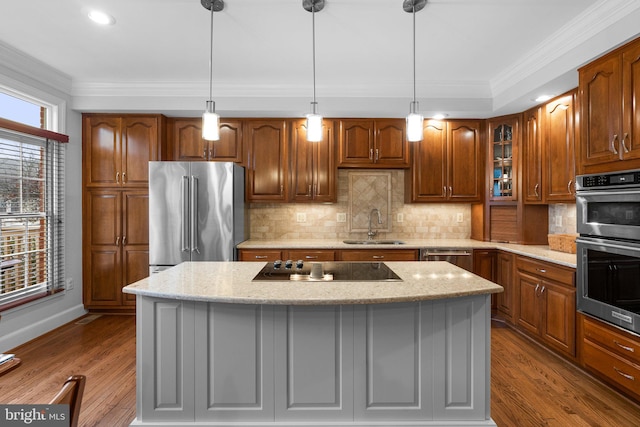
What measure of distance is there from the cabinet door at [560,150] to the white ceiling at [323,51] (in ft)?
0.63

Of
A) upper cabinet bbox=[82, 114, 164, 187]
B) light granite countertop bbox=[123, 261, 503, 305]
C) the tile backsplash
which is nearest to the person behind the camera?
light granite countertop bbox=[123, 261, 503, 305]

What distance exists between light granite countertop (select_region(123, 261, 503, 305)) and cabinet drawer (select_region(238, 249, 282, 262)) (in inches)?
60.7

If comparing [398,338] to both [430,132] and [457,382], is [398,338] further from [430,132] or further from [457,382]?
[430,132]

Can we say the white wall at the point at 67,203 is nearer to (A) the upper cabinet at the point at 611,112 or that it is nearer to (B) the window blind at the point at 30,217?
(B) the window blind at the point at 30,217

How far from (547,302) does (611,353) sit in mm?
743

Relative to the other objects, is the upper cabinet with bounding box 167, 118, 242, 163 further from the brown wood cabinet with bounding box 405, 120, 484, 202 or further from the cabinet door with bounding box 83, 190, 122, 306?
the brown wood cabinet with bounding box 405, 120, 484, 202

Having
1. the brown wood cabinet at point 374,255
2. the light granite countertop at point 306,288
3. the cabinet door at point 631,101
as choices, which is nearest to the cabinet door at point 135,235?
the light granite countertop at point 306,288

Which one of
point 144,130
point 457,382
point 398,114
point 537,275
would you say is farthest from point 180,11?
point 537,275

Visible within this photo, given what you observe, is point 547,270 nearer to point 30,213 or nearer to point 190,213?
point 190,213

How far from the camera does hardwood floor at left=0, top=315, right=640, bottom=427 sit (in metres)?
2.23

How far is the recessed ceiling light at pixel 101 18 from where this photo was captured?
258 cm

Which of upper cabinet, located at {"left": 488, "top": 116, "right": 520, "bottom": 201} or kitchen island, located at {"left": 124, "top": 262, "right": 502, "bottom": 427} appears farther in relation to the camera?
upper cabinet, located at {"left": 488, "top": 116, "right": 520, "bottom": 201}

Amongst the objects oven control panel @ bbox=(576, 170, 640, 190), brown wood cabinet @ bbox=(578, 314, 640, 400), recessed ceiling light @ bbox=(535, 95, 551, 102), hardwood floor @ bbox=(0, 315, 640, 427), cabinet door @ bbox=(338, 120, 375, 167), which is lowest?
hardwood floor @ bbox=(0, 315, 640, 427)

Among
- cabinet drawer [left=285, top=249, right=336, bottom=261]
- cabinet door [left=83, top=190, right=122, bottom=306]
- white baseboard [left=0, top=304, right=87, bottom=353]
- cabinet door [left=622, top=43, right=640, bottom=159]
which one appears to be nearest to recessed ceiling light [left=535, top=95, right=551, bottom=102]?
cabinet door [left=622, top=43, right=640, bottom=159]
